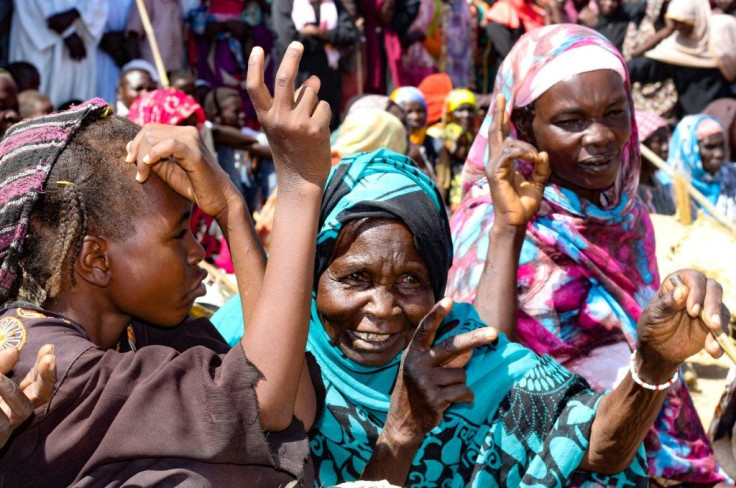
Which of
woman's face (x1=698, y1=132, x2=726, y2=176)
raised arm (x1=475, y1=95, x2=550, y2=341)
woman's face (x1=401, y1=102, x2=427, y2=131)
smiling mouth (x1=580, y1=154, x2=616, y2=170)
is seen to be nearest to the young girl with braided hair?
raised arm (x1=475, y1=95, x2=550, y2=341)

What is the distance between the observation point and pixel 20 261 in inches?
82.8

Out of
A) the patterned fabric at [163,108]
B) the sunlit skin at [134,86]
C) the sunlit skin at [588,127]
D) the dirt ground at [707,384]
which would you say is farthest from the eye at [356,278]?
the sunlit skin at [134,86]

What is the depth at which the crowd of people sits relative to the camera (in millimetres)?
1972

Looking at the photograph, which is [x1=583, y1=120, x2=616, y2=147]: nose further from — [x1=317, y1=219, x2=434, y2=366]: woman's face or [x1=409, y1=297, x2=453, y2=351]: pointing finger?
[x1=409, y1=297, x2=453, y2=351]: pointing finger

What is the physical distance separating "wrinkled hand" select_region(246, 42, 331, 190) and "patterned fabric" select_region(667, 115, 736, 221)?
24.1 ft

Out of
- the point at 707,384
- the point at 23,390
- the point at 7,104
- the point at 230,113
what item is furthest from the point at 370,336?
the point at 230,113

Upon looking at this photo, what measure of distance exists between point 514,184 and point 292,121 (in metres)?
1.63

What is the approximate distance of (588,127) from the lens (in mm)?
3781

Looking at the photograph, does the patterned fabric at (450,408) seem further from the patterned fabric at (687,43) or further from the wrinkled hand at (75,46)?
the patterned fabric at (687,43)

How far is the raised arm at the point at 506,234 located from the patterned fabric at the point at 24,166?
1587mm

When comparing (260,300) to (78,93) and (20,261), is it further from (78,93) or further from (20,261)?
(78,93)

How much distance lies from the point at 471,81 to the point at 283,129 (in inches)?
421

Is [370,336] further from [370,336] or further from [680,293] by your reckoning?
[680,293]

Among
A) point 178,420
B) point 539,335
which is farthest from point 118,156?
point 539,335
